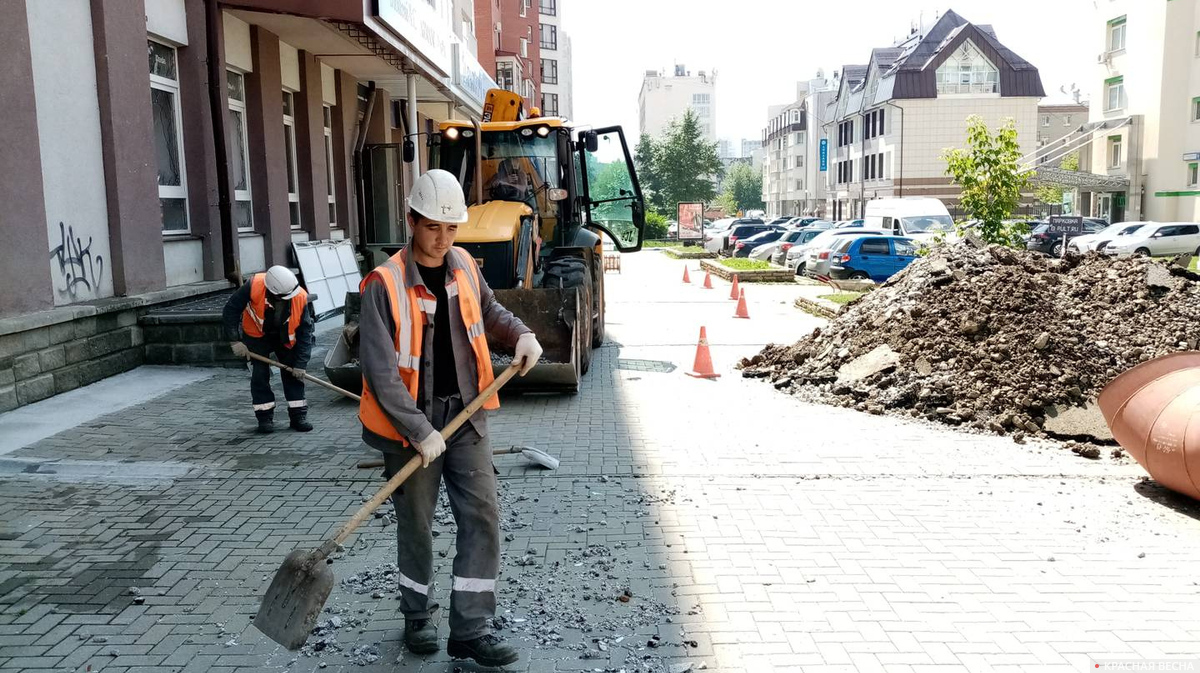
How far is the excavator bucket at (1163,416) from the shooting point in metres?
5.59

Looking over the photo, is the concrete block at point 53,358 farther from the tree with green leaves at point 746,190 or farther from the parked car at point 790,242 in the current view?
the tree with green leaves at point 746,190

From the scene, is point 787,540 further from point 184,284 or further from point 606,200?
point 184,284

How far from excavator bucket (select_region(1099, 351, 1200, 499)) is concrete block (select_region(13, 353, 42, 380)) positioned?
8.38m

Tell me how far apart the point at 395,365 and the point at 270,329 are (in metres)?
4.46

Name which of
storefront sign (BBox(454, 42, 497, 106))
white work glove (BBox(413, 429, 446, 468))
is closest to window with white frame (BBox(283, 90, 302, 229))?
storefront sign (BBox(454, 42, 497, 106))

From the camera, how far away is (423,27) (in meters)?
16.2

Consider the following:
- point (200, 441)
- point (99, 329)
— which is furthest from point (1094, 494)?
point (99, 329)

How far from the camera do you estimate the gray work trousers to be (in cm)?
388

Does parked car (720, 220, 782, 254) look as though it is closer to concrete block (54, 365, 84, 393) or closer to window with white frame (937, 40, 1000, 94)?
window with white frame (937, 40, 1000, 94)

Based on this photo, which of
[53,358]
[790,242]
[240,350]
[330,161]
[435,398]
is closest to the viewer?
[435,398]

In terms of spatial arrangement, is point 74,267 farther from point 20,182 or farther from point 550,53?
point 550,53

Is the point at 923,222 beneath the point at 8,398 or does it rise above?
above

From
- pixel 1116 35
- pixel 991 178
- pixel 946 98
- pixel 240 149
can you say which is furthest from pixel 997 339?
pixel 946 98

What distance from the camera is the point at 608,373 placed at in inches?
432
